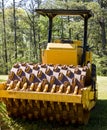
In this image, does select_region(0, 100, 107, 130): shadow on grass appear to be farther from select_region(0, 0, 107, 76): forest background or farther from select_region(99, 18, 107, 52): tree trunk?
select_region(99, 18, 107, 52): tree trunk

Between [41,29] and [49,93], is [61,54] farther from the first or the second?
[41,29]

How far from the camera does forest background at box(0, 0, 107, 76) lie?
116ft

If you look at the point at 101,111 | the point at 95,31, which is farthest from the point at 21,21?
the point at 101,111

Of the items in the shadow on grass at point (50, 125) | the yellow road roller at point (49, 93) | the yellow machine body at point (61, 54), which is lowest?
the shadow on grass at point (50, 125)

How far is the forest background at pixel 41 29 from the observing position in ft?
116

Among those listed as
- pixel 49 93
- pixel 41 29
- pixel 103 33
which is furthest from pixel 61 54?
pixel 41 29

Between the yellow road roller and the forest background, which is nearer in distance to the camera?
the yellow road roller

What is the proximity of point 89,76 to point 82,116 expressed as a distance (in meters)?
0.98

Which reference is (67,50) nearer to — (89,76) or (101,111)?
(89,76)

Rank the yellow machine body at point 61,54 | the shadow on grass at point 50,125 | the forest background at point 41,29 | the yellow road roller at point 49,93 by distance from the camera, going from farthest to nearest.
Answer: the forest background at point 41,29 → the yellow machine body at point 61,54 → the shadow on grass at point 50,125 → the yellow road roller at point 49,93

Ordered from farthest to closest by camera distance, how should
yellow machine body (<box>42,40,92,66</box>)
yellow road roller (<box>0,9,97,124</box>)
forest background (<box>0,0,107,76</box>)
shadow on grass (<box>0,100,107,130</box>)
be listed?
forest background (<box>0,0,107,76</box>) < yellow machine body (<box>42,40,92,66</box>) < shadow on grass (<box>0,100,107,130</box>) < yellow road roller (<box>0,9,97,124</box>)

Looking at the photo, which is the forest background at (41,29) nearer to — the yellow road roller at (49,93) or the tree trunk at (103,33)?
the tree trunk at (103,33)

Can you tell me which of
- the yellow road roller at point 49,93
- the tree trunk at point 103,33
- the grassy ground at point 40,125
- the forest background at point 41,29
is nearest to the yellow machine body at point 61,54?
the yellow road roller at point 49,93

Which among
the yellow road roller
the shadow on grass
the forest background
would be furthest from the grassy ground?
the forest background
